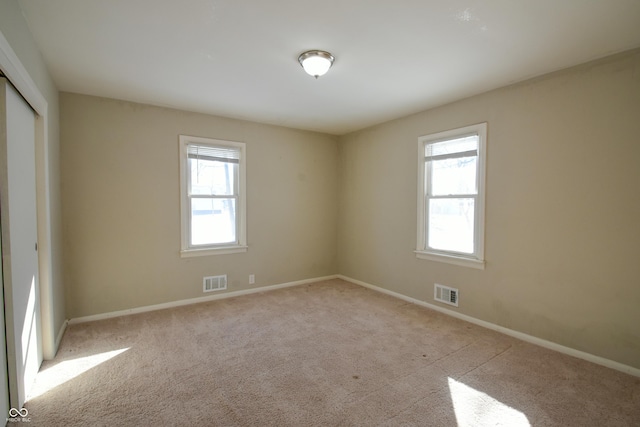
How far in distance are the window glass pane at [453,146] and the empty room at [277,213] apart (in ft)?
0.09

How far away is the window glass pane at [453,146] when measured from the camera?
11.3 ft

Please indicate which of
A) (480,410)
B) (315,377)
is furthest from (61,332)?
(480,410)

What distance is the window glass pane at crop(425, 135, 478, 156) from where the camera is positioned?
135 inches

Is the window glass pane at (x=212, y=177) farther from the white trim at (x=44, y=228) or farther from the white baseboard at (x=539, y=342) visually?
the white baseboard at (x=539, y=342)

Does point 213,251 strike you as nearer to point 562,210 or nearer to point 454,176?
point 454,176

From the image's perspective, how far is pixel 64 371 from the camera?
2412 millimetres

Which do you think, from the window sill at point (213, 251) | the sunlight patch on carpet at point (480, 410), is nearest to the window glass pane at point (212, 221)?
the window sill at point (213, 251)

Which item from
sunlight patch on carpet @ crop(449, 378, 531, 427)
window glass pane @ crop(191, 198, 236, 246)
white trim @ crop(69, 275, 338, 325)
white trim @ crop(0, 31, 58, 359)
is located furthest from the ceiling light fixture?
white trim @ crop(69, 275, 338, 325)

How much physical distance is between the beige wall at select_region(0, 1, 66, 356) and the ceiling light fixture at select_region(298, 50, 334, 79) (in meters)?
1.77

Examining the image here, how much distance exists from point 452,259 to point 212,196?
124 inches

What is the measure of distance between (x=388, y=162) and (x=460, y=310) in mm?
2130

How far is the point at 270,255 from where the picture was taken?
15.3ft

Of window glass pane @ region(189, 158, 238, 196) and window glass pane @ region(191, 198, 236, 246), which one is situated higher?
window glass pane @ region(189, 158, 238, 196)

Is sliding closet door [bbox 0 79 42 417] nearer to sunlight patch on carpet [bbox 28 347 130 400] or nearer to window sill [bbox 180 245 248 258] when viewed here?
sunlight patch on carpet [bbox 28 347 130 400]
